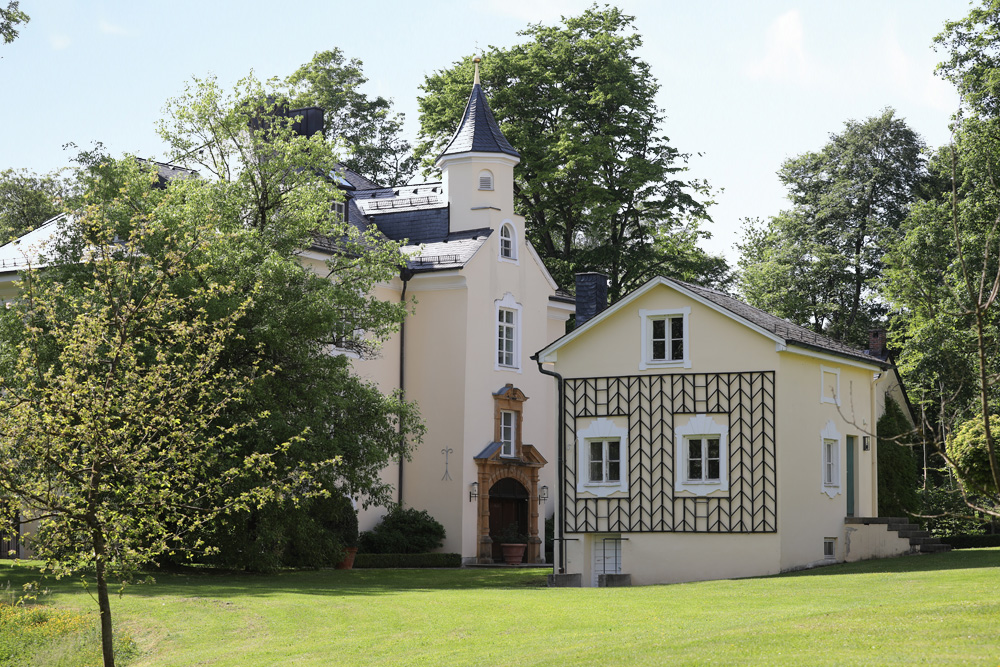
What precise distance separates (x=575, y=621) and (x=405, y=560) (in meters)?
18.0

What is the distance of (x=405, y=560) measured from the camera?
3462 cm

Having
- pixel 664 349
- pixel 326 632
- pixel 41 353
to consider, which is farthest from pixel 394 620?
pixel 664 349

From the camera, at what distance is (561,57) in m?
43.6

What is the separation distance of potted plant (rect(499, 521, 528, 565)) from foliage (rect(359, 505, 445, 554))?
2.11 meters

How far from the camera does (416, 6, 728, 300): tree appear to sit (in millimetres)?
42844

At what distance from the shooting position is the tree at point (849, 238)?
158ft

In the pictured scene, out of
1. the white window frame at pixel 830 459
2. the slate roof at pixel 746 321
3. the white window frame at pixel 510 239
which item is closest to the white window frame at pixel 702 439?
the slate roof at pixel 746 321

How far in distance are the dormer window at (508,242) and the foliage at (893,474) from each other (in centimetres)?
1220

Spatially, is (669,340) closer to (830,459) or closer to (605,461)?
(605,461)

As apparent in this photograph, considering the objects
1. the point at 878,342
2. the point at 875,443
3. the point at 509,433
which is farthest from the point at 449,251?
the point at 875,443

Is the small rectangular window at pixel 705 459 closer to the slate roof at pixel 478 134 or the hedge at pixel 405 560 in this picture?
the hedge at pixel 405 560

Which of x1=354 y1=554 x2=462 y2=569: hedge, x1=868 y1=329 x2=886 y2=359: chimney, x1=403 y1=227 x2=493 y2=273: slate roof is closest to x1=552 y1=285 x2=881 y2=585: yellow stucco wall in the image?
x1=354 y1=554 x2=462 y2=569: hedge

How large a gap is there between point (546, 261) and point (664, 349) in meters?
15.6

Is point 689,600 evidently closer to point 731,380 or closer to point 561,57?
point 731,380
